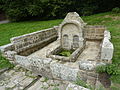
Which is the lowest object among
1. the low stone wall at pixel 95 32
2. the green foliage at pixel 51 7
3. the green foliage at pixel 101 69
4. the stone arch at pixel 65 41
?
the green foliage at pixel 101 69

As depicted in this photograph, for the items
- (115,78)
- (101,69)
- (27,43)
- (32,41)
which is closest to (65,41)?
(32,41)

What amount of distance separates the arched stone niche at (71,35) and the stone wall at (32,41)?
143cm

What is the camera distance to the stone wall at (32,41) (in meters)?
5.63

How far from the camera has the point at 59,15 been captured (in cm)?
1716

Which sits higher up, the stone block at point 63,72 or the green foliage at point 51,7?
the green foliage at point 51,7

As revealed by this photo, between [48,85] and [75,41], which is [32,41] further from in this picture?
[48,85]

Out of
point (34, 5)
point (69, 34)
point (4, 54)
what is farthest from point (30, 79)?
point (34, 5)

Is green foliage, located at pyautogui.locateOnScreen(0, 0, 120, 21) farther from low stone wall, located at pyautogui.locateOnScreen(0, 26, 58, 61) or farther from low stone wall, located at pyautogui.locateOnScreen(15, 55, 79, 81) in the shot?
low stone wall, located at pyautogui.locateOnScreen(15, 55, 79, 81)

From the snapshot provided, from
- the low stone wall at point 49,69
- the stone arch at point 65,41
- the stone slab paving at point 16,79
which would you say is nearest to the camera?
the low stone wall at point 49,69

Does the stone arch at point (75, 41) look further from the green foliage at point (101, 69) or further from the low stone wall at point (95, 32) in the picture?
the green foliage at point (101, 69)

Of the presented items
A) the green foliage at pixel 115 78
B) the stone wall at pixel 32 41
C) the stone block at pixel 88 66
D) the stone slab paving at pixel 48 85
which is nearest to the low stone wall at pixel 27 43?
the stone wall at pixel 32 41

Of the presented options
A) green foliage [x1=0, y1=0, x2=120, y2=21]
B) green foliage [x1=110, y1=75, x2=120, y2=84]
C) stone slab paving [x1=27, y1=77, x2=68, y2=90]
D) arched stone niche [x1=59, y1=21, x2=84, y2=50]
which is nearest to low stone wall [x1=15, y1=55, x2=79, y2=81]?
stone slab paving [x1=27, y1=77, x2=68, y2=90]

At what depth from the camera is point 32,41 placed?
6.42 meters

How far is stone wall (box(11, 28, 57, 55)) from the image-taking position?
222 inches
